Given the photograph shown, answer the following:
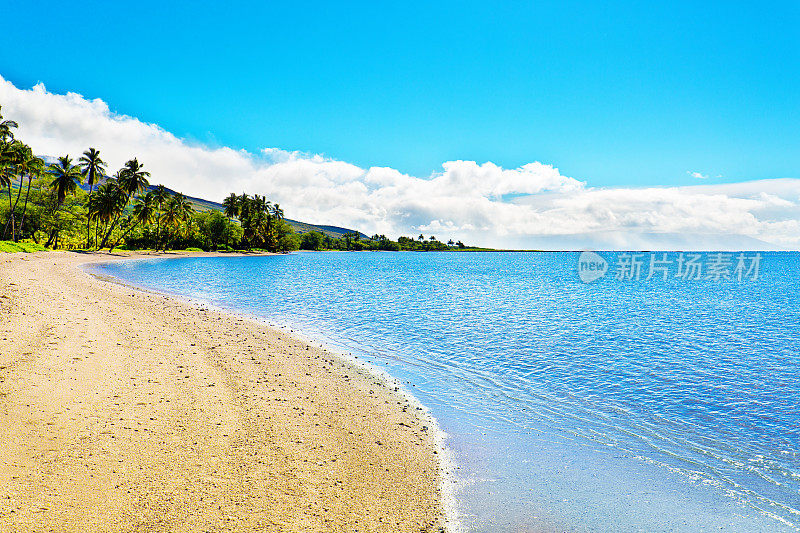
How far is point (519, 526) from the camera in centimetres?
709

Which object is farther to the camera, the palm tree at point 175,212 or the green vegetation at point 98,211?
the palm tree at point 175,212

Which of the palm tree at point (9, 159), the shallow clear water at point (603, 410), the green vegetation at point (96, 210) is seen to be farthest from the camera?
the green vegetation at point (96, 210)

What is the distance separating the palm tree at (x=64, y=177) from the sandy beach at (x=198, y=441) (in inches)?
3129

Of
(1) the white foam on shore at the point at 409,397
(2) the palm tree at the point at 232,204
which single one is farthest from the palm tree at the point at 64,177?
(1) the white foam on shore at the point at 409,397

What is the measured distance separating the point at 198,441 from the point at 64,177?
93242mm

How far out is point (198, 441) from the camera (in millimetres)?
8992

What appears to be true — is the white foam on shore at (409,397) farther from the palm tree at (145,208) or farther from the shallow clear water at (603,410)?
the palm tree at (145,208)

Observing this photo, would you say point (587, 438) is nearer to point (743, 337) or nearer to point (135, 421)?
point (135, 421)

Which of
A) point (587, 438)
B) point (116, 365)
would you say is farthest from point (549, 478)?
point (116, 365)

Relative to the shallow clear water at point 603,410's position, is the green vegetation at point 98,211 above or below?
above

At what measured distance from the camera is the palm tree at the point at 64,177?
7744 cm

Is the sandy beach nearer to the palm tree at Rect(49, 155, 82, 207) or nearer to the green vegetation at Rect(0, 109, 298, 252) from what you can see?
the green vegetation at Rect(0, 109, 298, 252)

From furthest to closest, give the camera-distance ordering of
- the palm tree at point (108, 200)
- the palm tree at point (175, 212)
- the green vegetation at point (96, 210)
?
1. the palm tree at point (175, 212)
2. the palm tree at point (108, 200)
3. the green vegetation at point (96, 210)

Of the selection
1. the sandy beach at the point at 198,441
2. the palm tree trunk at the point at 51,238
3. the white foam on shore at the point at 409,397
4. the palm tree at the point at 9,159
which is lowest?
the white foam on shore at the point at 409,397
